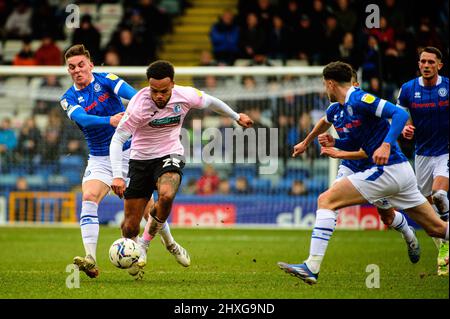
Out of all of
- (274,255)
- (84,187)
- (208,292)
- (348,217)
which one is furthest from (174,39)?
(208,292)

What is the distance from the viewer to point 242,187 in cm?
1972

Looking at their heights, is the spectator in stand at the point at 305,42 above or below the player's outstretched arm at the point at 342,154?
above

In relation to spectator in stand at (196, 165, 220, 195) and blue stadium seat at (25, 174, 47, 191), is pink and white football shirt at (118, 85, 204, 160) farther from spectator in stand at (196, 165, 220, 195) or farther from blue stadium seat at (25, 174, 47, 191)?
blue stadium seat at (25, 174, 47, 191)

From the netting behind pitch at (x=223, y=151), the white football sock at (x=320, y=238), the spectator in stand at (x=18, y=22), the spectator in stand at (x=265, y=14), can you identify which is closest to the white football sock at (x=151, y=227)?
the white football sock at (x=320, y=238)

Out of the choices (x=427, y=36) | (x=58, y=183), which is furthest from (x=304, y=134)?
(x=58, y=183)

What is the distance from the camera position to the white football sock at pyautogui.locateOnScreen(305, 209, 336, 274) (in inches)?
355

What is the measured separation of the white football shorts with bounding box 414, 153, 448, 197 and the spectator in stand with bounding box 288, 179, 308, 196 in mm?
7659

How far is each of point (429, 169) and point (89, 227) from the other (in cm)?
433

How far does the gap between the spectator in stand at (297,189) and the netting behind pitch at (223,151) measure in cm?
2

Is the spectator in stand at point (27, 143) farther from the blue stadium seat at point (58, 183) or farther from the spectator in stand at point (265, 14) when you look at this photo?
the spectator in stand at point (265, 14)

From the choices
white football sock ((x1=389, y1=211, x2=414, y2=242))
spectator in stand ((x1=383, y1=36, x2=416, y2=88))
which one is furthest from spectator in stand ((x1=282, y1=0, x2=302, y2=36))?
white football sock ((x1=389, y1=211, x2=414, y2=242))

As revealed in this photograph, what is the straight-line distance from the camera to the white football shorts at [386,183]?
916 centimetres

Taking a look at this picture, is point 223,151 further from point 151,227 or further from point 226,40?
point 151,227

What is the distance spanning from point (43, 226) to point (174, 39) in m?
6.96
